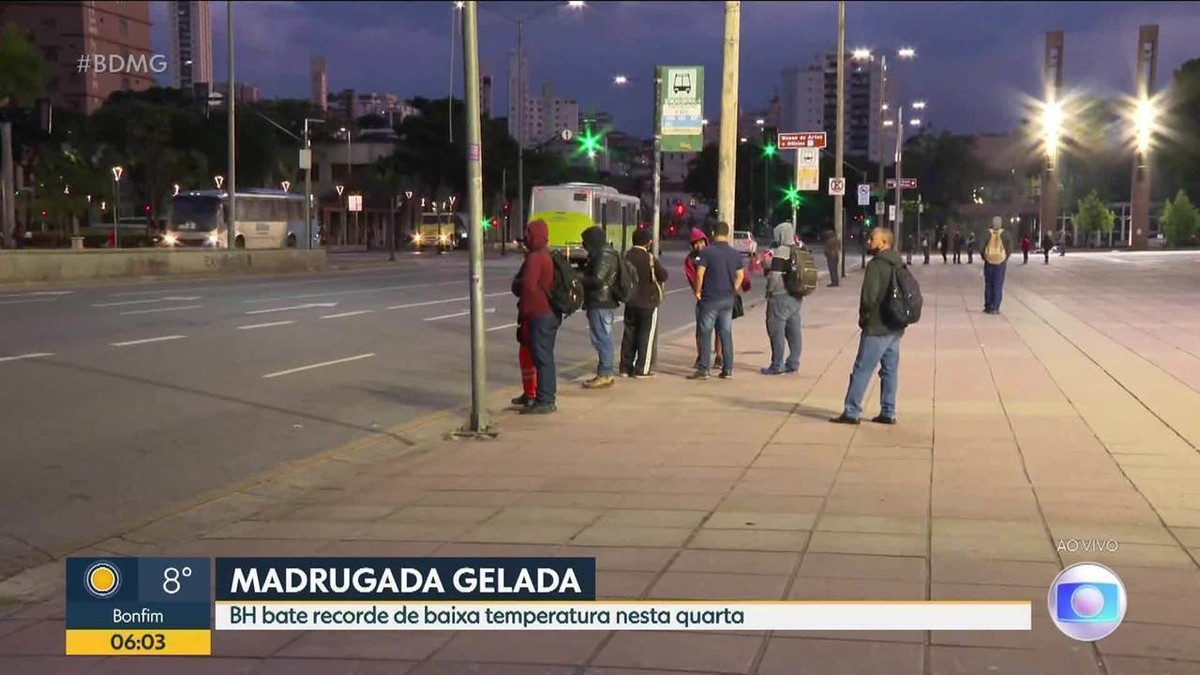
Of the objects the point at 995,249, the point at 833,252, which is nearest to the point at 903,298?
the point at 995,249

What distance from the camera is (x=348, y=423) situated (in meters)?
11.8

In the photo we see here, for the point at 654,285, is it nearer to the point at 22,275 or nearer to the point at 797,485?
the point at 797,485

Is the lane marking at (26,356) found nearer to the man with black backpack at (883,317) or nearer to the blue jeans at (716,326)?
the blue jeans at (716,326)

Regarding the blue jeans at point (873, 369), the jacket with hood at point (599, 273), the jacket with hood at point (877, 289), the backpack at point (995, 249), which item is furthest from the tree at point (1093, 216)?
the jacket with hood at point (877, 289)

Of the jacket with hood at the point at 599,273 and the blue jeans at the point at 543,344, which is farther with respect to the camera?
the jacket with hood at the point at 599,273

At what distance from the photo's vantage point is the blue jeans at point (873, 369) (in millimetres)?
10878

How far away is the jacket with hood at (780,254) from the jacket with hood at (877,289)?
12.6 ft

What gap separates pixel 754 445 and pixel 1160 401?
4.63m

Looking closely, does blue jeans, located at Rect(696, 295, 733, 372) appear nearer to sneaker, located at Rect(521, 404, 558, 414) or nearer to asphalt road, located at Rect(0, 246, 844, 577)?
asphalt road, located at Rect(0, 246, 844, 577)

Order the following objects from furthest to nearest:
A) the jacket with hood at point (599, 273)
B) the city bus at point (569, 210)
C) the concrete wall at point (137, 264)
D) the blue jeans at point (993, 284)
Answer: the city bus at point (569, 210) → the concrete wall at point (137, 264) → the blue jeans at point (993, 284) → the jacket with hood at point (599, 273)

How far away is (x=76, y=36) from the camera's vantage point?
11081 centimetres

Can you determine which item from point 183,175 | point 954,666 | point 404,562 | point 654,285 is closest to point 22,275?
point 654,285

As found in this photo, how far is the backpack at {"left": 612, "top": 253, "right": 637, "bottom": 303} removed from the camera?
1378 centimetres

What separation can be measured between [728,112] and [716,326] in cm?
403
